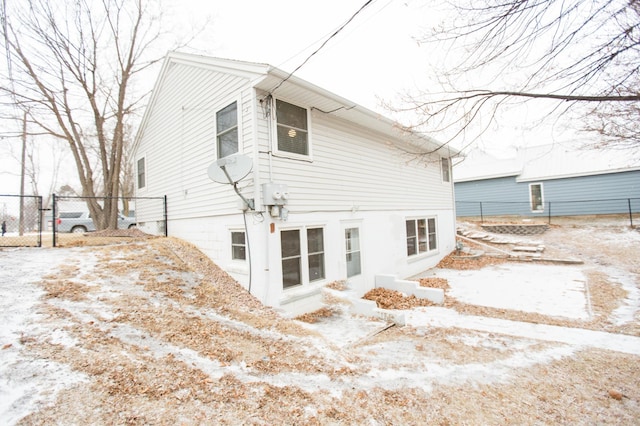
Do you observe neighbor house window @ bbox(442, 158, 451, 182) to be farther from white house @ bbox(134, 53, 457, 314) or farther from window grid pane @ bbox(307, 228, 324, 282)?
window grid pane @ bbox(307, 228, 324, 282)

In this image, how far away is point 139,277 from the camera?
226 inches

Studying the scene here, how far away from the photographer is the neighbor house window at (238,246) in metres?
6.35

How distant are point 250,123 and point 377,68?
261cm

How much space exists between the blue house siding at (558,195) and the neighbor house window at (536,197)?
0.55 feet

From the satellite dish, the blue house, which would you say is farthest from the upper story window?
the blue house

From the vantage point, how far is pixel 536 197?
18719mm

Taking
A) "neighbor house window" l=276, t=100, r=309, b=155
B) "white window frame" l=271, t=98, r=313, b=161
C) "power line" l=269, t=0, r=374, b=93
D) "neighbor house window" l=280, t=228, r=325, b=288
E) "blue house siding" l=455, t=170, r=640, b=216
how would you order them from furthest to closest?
1. "blue house siding" l=455, t=170, r=640, b=216
2. "neighbor house window" l=276, t=100, r=309, b=155
3. "neighbor house window" l=280, t=228, r=325, b=288
4. "white window frame" l=271, t=98, r=313, b=161
5. "power line" l=269, t=0, r=374, b=93

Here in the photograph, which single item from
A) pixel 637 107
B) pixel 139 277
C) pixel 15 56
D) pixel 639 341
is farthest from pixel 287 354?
pixel 15 56

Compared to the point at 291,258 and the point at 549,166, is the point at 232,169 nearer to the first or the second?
the point at 291,258

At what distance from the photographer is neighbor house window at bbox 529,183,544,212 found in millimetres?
18531

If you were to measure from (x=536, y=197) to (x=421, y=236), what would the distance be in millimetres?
12560

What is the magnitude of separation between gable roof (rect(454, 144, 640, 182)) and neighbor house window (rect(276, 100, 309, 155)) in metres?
12.3

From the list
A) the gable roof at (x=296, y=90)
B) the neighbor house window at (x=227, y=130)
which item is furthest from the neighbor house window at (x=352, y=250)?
the neighbor house window at (x=227, y=130)

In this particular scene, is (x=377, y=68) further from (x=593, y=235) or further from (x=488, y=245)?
(x=593, y=235)
